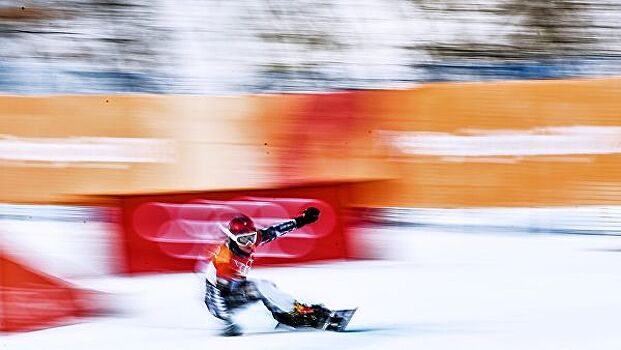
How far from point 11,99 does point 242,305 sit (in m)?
0.98

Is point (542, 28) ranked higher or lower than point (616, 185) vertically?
higher

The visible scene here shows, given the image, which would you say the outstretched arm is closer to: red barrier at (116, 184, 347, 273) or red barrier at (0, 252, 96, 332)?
red barrier at (116, 184, 347, 273)

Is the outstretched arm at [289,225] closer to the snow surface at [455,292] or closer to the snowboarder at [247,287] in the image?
the snowboarder at [247,287]

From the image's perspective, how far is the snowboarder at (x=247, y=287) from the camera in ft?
8.90

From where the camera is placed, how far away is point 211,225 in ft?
8.90

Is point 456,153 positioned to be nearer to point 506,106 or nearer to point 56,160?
point 506,106

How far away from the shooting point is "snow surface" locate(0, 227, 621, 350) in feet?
8.64

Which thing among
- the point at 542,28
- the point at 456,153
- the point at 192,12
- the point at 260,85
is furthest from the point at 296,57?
the point at 542,28

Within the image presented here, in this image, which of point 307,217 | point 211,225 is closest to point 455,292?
point 307,217

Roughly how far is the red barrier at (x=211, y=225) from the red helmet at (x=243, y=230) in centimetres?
2

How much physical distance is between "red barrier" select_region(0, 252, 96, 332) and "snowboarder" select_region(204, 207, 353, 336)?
41 centimetres

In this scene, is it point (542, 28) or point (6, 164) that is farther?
point (6, 164)

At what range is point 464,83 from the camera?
2.60 meters

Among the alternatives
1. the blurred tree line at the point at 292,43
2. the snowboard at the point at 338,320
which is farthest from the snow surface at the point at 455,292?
the blurred tree line at the point at 292,43
